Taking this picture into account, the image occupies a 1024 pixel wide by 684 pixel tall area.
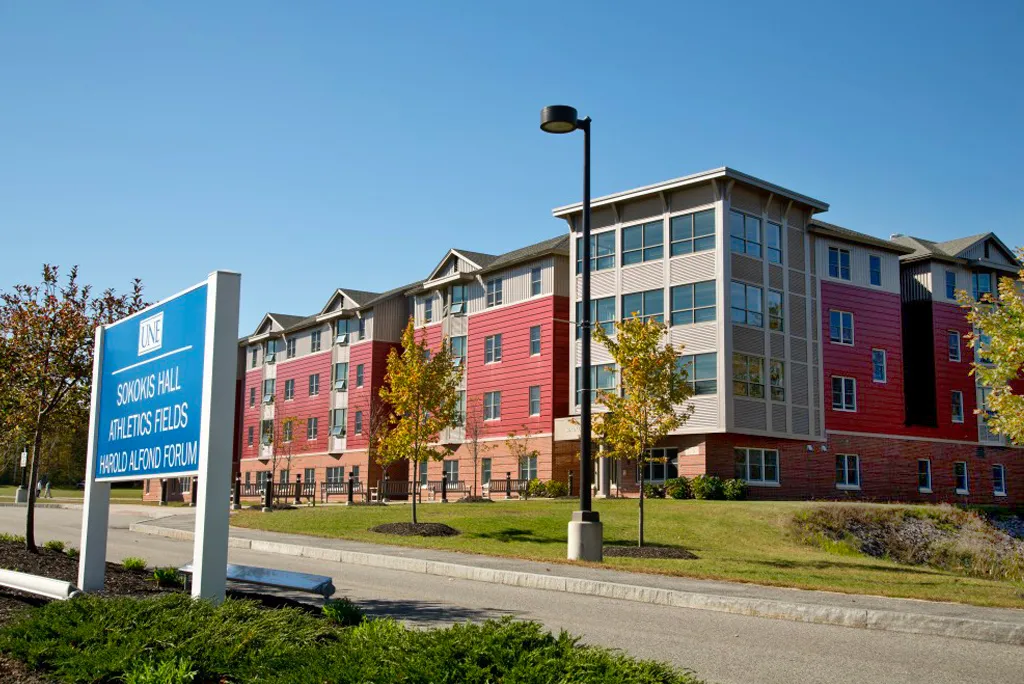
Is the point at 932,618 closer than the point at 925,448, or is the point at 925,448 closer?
the point at 932,618

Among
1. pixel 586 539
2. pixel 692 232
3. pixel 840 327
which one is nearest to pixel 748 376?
pixel 692 232

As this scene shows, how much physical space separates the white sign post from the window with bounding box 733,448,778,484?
3202 cm

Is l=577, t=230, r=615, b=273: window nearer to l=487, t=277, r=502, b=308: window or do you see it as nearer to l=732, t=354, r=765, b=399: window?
l=487, t=277, r=502, b=308: window

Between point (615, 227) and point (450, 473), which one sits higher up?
point (615, 227)

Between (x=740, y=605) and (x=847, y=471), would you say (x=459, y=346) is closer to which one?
(x=847, y=471)

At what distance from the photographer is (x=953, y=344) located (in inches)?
1898

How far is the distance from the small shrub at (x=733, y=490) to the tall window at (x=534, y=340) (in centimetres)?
1224

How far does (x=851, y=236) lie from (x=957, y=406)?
1109 cm

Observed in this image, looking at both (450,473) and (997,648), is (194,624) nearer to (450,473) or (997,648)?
(997,648)

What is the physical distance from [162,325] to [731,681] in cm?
619

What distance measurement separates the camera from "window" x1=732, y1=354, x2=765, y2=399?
3888 centimetres

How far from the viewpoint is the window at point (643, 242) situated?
41.1 m

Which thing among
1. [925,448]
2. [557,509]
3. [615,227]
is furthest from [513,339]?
[925,448]

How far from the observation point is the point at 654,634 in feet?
33.0
